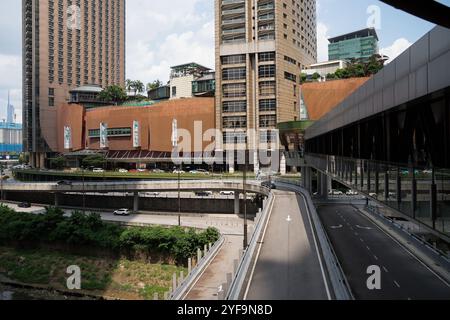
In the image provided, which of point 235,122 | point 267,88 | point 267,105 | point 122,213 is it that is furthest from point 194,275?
point 267,88

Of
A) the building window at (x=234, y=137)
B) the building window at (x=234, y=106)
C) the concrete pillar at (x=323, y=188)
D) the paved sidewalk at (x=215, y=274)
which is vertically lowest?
the paved sidewalk at (x=215, y=274)

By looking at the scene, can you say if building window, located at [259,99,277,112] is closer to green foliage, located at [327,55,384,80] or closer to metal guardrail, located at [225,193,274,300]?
green foliage, located at [327,55,384,80]

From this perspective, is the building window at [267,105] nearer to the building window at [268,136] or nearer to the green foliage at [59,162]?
the building window at [268,136]

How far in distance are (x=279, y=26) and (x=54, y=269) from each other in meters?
84.5

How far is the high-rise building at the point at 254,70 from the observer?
104 m

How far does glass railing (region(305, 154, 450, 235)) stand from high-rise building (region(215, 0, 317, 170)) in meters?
82.3

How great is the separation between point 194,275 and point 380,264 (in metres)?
14.9

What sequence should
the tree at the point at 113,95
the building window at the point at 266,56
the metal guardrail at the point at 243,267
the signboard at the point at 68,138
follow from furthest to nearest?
1. the tree at the point at 113,95
2. the signboard at the point at 68,138
3. the building window at the point at 266,56
4. the metal guardrail at the point at 243,267

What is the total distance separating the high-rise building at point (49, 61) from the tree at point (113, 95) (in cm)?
2129

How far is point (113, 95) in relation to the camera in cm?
15888

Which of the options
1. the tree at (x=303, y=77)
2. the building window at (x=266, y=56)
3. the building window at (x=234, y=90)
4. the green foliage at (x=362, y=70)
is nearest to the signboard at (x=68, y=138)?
the building window at (x=234, y=90)

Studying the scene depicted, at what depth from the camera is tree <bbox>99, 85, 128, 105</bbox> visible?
157 meters

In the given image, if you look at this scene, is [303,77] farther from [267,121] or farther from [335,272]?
[335,272]
